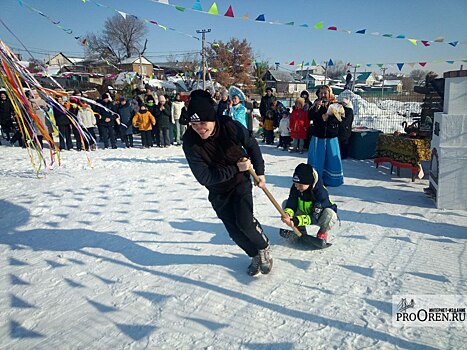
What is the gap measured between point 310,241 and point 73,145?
10.3m

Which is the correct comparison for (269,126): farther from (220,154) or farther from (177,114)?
(220,154)

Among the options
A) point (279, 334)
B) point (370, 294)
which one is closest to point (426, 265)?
point (370, 294)

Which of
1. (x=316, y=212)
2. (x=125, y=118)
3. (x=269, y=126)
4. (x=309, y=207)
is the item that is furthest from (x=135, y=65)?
(x=316, y=212)

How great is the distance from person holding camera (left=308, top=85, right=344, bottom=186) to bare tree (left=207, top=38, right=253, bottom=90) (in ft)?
99.6

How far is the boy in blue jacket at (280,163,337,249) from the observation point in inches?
138

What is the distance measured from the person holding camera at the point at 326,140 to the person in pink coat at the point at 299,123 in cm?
344

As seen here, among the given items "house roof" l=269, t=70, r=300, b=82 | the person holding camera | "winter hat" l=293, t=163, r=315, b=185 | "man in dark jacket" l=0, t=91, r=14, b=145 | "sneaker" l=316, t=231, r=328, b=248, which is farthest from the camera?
"house roof" l=269, t=70, r=300, b=82

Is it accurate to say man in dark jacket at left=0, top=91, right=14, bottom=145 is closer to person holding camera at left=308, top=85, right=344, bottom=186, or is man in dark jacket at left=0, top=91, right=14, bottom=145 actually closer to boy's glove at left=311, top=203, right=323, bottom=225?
person holding camera at left=308, top=85, right=344, bottom=186

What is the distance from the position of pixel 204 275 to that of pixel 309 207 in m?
1.37

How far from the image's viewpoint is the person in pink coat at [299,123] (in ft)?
30.2

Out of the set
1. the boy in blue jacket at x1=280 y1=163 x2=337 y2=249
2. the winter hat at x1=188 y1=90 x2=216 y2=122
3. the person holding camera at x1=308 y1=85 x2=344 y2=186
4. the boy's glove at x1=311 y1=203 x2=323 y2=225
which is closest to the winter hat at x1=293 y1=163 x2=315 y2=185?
the boy in blue jacket at x1=280 y1=163 x2=337 y2=249

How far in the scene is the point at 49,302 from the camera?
292cm

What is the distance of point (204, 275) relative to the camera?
3240 millimetres

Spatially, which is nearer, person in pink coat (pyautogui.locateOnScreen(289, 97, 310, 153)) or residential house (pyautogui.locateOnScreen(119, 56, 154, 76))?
person in pink coat (pyautogui.locateOnScreen(289, 97, 310, 153))
